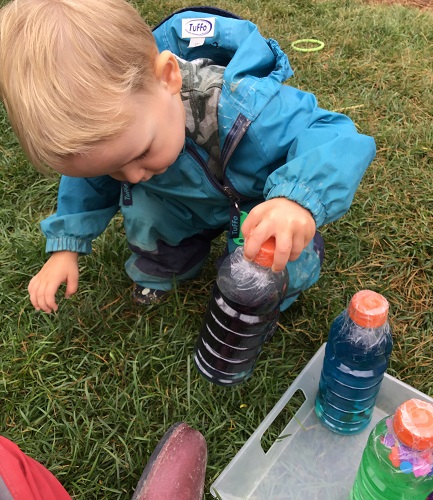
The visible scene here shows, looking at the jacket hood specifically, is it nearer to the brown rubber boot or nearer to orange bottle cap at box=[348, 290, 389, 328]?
orange bottle cap at box=[348, 290, 389, 328]

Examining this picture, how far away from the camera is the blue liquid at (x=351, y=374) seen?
1.60 meters

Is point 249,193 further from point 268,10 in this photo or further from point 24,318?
point 268,10

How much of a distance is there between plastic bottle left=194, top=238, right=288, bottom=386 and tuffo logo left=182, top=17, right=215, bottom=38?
73 cm

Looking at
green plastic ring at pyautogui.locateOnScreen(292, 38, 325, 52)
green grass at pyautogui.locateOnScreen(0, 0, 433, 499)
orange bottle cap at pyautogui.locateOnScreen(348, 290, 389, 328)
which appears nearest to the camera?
orange bottle cap at pyautogui.locateOnScreen(348, 290, 389, 328)

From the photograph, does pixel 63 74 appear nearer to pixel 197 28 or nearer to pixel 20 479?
pixel 197 28

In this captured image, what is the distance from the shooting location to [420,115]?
9.98 ft

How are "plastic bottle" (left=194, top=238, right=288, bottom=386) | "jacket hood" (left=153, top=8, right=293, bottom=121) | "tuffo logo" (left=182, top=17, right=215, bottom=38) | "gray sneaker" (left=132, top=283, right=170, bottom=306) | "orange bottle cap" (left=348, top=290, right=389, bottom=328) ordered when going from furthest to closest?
"gray sneaker" (left=132, top=283, right=170, bottom=306), "tuffo logo" (left=182, top=17, right=215, bottom=38), "jacket hood" (left=153, top=8, right=293, bottom=121), "orange bottle cap" (left=348, top=290, right=389, bottom=328), "plastic bottle" (left=194, top=238, right=288, bottom=386)

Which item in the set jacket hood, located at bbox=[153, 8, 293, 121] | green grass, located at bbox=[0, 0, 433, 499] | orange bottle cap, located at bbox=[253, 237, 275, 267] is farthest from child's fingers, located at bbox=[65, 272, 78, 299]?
orange bottle cap, located at bbox=[253, 237, 275, 267]

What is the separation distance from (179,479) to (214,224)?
2.91ft

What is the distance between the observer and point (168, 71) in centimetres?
145

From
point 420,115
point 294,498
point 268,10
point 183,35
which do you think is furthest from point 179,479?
point 268,10

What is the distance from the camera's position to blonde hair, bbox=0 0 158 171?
1.22 m

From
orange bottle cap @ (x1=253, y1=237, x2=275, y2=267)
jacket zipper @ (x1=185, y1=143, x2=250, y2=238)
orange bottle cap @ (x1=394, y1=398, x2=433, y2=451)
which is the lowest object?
jacket zipper @ (x1=185, y1=143, x2=250, y2=238)

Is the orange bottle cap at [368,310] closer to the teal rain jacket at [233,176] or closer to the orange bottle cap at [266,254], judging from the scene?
the teal rain jacket at [233,176]
